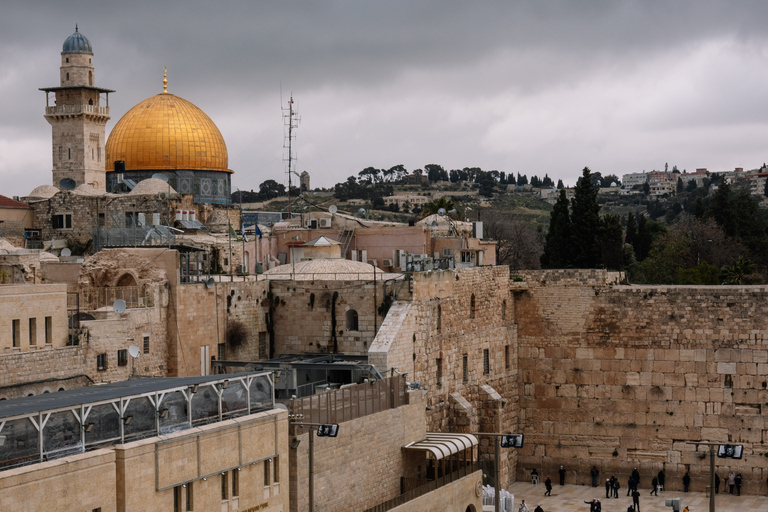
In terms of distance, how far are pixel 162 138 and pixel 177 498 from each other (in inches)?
864

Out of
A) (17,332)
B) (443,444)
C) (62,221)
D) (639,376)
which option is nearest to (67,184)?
(62,221)

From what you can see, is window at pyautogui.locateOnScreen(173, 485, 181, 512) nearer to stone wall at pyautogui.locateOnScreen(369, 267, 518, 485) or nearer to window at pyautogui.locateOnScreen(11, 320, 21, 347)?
window at pyautogui.locateOnScreen(11, 320, 21, 347)

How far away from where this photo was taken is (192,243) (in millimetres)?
31484

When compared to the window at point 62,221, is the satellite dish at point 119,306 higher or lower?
lower

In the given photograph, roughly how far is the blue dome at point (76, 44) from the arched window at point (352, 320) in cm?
1763

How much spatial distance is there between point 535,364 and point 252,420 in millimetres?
16266

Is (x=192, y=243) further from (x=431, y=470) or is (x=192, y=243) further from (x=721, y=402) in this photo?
(x=721, y=402)

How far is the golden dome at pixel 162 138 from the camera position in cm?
3775

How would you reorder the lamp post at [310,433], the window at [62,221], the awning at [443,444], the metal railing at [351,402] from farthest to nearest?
the window at [62,221] → the awning at [443,444] → the metal railing at [351,402] → the lamp post at [310,433]

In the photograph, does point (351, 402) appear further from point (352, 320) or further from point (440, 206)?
point (440, 206)

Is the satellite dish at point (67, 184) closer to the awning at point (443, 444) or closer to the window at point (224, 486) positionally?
the awning at point (443, 444)

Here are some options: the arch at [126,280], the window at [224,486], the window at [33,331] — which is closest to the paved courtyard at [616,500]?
the arch at [126,280]

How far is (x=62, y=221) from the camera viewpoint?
34.5 meters

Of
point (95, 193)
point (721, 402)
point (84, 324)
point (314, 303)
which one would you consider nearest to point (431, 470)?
point (314, 303)
